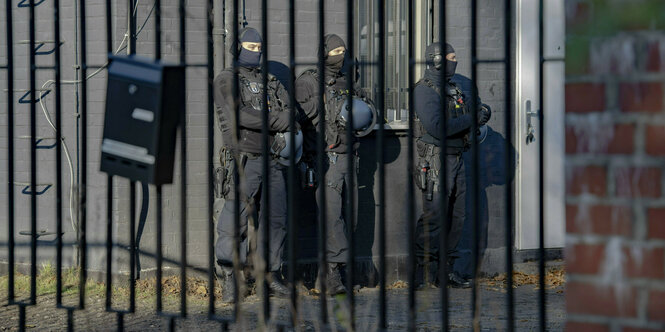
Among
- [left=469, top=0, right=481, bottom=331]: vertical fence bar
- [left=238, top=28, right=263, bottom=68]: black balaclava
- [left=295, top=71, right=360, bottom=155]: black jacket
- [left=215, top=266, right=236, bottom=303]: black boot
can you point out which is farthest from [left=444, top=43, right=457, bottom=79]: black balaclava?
[left=469, top=0, right=481, bottom=331]: vertical fence bar

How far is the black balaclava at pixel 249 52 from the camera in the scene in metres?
7.67

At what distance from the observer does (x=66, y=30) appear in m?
7.97

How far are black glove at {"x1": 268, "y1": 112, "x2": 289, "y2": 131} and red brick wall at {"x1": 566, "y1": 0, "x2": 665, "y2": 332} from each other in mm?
4944

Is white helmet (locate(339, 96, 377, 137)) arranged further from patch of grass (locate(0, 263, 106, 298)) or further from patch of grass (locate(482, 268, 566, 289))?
patch of grass (locate(0, 263, 106, 298))

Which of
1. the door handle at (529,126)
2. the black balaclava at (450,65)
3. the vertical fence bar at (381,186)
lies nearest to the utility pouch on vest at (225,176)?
the black balaclava at (450,65)

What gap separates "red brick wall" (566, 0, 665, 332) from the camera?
2.71 m

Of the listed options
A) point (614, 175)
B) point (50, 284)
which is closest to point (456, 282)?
point (50, 284)

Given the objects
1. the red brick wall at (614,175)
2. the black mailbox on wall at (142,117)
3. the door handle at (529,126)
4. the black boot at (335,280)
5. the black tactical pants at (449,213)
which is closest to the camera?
the red brick wall at (614,175)

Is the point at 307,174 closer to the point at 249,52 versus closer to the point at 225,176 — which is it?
the point at 225,176

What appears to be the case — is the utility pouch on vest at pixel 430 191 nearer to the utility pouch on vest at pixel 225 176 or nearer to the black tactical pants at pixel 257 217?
the black tactical pants at pixel 257 217

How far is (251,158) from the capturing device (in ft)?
25.8

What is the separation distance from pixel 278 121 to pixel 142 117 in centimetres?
396

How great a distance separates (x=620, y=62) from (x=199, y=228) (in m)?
5.87

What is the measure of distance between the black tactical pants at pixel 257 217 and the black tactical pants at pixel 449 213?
4.20 feet
